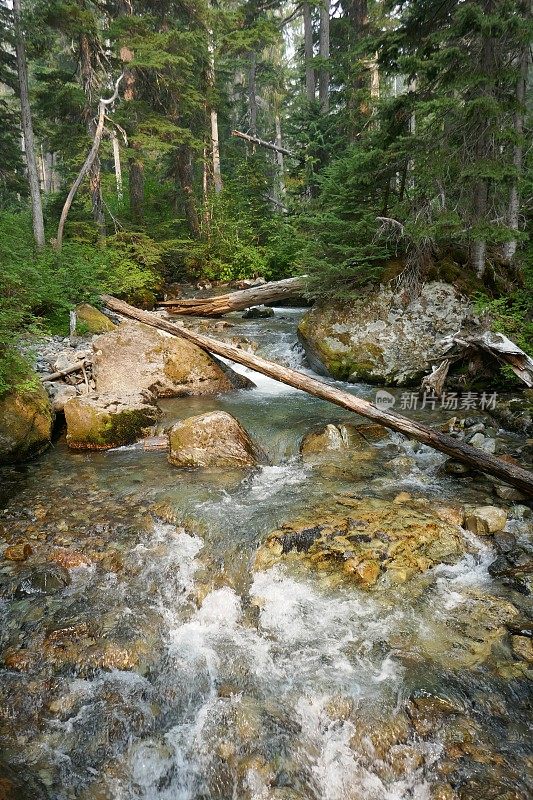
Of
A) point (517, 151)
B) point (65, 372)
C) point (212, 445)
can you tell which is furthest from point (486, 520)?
point (517, 151)

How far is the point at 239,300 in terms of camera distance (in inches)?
502

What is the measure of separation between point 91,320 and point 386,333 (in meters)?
6.94

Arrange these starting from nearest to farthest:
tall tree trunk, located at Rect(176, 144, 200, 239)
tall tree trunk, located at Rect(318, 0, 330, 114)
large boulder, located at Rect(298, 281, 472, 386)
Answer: large boulder, located at Rect(298, 281, 472, 386)
tall tree trunk, located at Rect(318, 0, 330, 114)
tall tree trunk, located at Rect(176, 144, 200, 239)

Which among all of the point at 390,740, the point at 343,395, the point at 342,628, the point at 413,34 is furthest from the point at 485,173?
the point at 390,740

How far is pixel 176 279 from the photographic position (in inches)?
730

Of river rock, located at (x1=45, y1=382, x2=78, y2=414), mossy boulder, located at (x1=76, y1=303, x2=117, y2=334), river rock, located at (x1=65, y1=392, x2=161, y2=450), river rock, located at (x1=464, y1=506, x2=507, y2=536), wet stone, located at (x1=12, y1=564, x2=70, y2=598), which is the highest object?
mossy boulder, located at (x1=76, y1=303, x2=117, y2=334)

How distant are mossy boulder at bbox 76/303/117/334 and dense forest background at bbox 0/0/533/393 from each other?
0.49 m

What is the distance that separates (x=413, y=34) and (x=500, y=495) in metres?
9.46

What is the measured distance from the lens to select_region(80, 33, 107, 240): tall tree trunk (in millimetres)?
13445

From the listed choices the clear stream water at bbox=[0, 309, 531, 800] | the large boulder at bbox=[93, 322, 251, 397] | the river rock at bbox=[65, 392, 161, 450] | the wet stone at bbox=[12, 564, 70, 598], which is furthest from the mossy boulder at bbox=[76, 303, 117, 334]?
the wet stone at bbox=[12, 564, 70, 598]

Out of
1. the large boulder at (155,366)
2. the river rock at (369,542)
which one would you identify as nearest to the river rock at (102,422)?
the large boulder at (155,366)

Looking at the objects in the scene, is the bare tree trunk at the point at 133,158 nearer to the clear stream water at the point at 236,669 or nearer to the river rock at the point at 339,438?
the river rock at the point at 339,438

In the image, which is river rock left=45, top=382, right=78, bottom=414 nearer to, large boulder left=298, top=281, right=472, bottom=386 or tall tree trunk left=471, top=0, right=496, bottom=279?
large boulder left=298, top=281, right=472, bottom=386

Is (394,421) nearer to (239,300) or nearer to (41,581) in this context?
(41,581)
